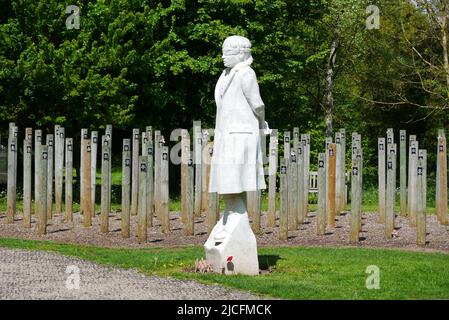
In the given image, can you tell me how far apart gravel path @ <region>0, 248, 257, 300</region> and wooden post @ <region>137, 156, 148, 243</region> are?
317 centimetres

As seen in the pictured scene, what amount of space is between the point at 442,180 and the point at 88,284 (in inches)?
435

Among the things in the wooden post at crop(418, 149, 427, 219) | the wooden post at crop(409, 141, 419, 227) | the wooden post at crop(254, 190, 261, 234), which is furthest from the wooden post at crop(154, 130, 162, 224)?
the wooden post at crop(418, 149, 427, 219)

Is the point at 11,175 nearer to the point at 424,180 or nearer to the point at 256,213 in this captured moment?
the point at 256,213

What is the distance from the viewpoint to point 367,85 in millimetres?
47000

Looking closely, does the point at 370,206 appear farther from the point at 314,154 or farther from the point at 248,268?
the point at 248,268

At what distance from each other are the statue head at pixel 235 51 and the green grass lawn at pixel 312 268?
10.8 feet

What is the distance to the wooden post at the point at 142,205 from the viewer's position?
20359 mm

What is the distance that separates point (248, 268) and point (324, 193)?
6125 millimetres

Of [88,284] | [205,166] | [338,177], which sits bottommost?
[88,284]

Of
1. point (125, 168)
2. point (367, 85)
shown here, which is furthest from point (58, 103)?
point (367, 85)

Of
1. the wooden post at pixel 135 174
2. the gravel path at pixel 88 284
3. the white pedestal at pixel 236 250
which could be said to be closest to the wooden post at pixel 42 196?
the wooden post at pixel 135 174

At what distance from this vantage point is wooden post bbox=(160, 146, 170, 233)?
22.0m

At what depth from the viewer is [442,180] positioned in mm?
23141
